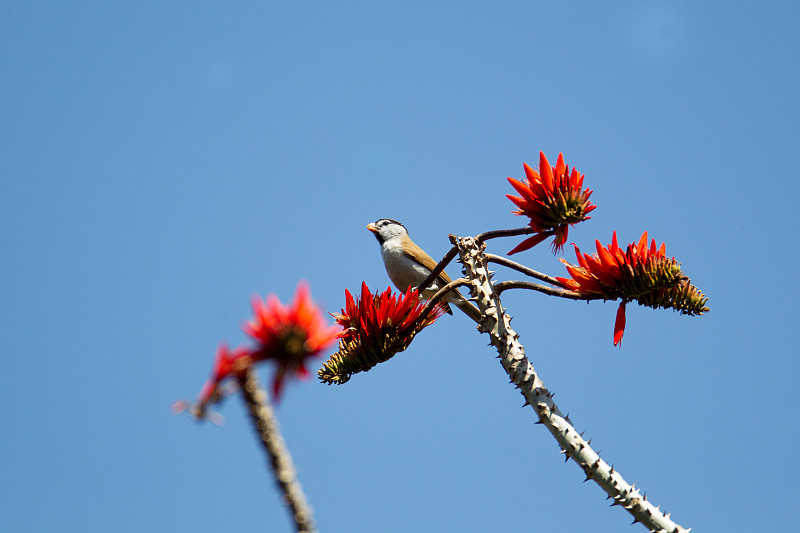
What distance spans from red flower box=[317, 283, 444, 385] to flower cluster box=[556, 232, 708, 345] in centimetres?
115

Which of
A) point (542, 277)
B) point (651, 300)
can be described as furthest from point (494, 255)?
point (651, 300)

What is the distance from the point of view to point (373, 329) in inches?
195

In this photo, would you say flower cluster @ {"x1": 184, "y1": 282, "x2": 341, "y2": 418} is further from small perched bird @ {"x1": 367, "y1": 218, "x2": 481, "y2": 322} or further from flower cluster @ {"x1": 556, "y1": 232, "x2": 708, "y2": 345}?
small perched bird @ {"x1": 367, "y1": 218, "x2": 481, "y2": 322}

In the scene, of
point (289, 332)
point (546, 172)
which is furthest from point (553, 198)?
point (289, 332)

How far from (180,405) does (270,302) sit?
32 centimetres

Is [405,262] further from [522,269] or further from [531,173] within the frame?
[531,173]

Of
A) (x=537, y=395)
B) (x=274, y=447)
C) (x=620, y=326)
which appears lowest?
(x=274, y=447)

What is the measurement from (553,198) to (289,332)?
9.90ft

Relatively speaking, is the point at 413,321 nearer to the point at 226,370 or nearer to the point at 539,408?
→ the point at 539,408

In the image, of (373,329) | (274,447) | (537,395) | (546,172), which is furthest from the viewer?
(373,329)

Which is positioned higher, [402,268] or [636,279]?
[402,268]

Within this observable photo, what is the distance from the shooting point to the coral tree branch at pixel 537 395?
385cm

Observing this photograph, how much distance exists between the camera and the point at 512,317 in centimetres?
455

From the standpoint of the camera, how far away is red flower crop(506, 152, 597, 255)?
4426mm
